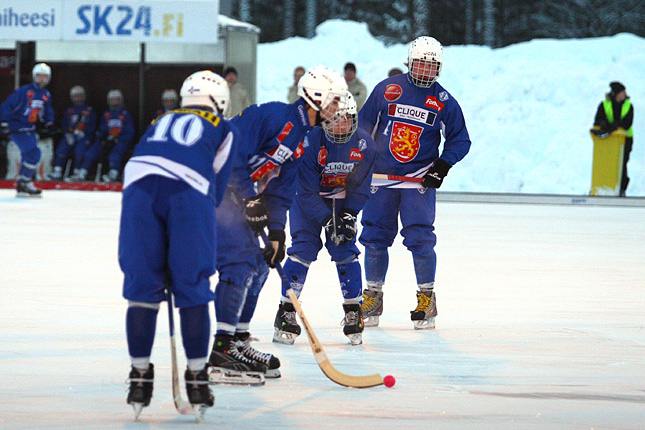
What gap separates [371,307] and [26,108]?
10.1 metres

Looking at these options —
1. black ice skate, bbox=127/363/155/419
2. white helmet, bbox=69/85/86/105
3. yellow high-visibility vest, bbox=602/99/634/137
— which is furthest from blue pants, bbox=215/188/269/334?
white helmet, bbox=69/85/86/105

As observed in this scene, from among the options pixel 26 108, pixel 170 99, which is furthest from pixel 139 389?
pixel 170 99

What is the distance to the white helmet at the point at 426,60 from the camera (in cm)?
570

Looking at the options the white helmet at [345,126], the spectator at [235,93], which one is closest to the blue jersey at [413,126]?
the white helmet at [345,126]

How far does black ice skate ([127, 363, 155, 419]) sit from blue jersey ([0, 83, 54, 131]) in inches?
451

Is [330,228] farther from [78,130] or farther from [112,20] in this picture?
[78,130]

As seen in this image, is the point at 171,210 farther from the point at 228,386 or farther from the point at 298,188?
the point at 298,188

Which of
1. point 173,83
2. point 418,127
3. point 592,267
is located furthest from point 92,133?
point 418,127

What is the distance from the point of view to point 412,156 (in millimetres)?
5824

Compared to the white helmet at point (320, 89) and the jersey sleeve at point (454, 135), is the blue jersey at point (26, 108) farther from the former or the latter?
the white helmet at point (320, 89)

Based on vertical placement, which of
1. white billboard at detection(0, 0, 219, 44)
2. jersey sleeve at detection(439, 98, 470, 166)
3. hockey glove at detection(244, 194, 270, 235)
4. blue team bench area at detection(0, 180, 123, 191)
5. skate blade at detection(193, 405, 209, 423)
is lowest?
blue team bench area at detection(0, 180, 123, 191)

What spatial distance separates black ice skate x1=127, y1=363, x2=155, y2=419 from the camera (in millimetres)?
3473

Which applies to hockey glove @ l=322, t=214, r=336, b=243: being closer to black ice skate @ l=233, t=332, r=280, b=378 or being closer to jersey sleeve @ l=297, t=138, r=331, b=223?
jersey sleeve @ l=297, t=138, r=331, b=223

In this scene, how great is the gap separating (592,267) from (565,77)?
42.1 feet
